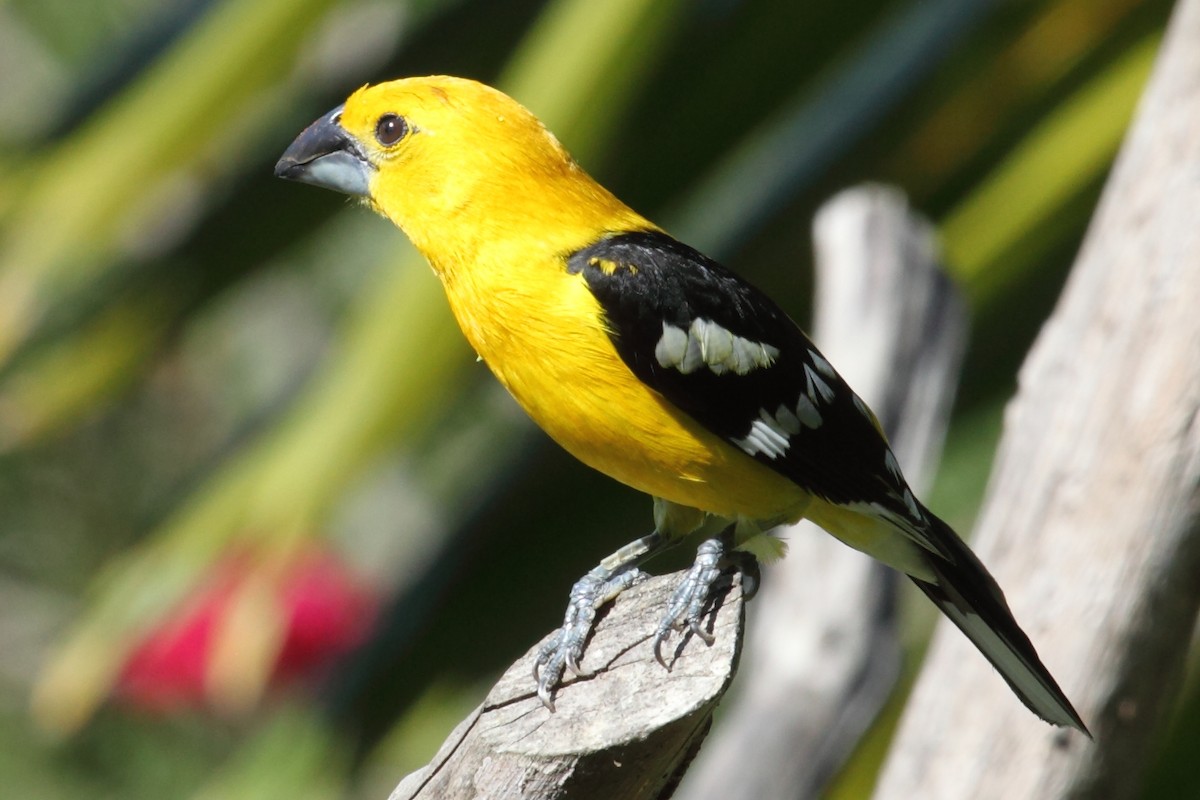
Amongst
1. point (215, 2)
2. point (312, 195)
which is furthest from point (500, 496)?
point (215, 2)

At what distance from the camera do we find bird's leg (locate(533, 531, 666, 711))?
2098mm

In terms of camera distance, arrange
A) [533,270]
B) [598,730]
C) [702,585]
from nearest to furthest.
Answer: [598,730] < [702,585] < [533,270]

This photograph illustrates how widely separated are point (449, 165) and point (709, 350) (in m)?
0.64

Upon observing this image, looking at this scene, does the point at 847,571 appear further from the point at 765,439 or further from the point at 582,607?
the point at 582,607

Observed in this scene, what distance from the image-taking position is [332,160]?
2918mm

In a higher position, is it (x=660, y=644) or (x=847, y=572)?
(x=660, y=644)

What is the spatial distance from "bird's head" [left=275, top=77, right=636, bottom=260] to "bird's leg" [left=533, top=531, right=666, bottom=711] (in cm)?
63

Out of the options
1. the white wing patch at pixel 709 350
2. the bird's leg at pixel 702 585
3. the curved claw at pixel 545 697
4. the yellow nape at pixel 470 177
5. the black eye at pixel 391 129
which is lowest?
the bird's leg at pixel 702 585

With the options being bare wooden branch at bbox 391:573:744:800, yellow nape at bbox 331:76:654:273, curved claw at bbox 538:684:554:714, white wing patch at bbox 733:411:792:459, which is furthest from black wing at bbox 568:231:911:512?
curved claw at bbox 538:684:554:714

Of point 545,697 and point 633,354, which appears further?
point 633,354

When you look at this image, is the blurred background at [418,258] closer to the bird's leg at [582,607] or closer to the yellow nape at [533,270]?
the yellow nape at [533,270]

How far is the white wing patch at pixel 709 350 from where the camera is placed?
2.60m

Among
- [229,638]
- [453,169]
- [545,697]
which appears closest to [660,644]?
[545,697]

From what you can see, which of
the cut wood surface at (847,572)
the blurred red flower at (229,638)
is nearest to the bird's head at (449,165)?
the cut wood surface at (847,572)
